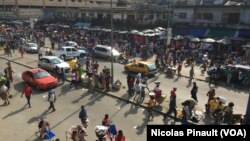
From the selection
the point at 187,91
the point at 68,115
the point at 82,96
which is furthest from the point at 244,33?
the point at 68,115

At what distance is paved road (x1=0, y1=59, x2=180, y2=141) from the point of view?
607 inches

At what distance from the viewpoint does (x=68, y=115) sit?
17625mm

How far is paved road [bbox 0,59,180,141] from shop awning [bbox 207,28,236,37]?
24.1 meters

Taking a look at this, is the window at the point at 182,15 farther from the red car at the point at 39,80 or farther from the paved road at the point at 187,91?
the red car at the point at 39,80

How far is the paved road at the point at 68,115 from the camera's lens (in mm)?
15409

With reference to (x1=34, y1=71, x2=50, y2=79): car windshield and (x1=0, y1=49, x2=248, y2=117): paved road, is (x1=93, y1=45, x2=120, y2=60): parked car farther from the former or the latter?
(x1=34, y1=71, x2=50, y2=79): car windshield

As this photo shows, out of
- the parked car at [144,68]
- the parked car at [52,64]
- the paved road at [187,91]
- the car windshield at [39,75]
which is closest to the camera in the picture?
the paved road at [187,91]

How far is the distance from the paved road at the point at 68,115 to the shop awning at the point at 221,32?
79.0 ft

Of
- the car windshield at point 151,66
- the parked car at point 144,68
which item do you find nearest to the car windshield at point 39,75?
the parked car at point 144,68

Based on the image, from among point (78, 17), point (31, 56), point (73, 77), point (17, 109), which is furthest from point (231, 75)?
point (78, 17)

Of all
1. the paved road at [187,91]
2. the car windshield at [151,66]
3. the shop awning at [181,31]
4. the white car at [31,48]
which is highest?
the shop awning at [181,31]

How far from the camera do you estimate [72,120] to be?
16891 millimetres

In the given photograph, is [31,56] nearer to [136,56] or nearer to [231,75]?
[136,56]

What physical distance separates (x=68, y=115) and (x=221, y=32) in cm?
2870
